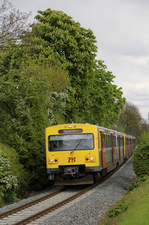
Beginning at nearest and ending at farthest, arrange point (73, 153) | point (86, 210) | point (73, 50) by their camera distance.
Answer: point (86, 210) → point (73, 153) → point (73, 50)

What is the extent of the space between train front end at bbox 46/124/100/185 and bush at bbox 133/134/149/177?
1844mm

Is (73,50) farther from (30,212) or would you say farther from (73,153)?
(30,212)

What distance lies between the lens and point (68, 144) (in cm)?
1867

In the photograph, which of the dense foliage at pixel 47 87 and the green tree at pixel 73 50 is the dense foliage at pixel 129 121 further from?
the green tree at pixel 73 50

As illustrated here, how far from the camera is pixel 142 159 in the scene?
18484 mm

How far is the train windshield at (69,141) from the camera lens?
18.6 metres

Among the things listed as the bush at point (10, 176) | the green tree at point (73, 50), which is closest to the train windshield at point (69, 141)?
the bush at point (10, 176)

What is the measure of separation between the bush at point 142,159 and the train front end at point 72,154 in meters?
1.84

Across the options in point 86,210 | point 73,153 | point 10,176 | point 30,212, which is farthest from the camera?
point 73,153

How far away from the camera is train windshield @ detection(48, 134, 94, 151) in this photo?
18.6 meters

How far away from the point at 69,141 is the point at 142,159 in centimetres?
347

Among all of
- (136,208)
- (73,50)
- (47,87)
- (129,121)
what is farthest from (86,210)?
(129,121)

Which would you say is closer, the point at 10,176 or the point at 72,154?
the point at 10,176

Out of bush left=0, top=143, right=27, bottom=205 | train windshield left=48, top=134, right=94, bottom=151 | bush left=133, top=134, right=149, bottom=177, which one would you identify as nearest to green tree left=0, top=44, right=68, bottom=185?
bush left=0, top=143, right=27, bottom=205
